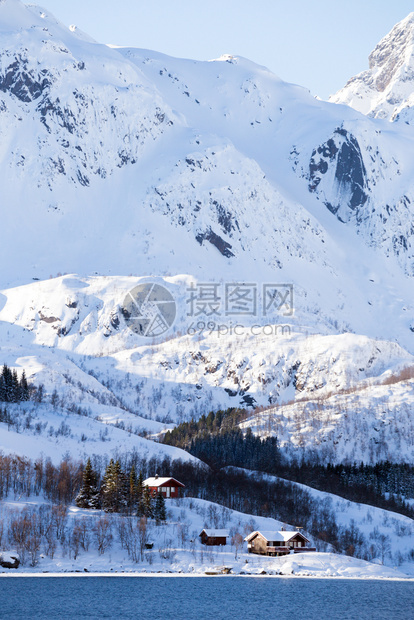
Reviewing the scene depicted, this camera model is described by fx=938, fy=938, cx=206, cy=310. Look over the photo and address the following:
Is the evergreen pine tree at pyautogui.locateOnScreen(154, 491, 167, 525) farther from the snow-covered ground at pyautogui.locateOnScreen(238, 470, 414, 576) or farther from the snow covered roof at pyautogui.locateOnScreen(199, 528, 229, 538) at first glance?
the snow-covered ground at pyautogui.locateOnScreen(238, 470, 414, 576)

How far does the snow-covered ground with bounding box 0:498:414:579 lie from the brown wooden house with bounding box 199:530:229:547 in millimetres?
1181

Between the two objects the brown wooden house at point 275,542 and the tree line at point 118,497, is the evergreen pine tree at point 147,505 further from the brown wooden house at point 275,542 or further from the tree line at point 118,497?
the brown wooden house at point 275,542

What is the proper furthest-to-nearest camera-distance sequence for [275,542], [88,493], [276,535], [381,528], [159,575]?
[381,528] < [88,493] < [276,535] < [275,542] < [159,575]

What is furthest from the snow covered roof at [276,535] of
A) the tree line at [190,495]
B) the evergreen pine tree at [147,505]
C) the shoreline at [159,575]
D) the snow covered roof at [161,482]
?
the snow covered roof at [161,482]

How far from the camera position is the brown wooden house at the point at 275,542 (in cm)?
14950

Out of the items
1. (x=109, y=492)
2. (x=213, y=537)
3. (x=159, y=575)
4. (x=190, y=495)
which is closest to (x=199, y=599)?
(x=159, y=575)

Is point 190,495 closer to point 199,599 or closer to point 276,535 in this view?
point 276,535

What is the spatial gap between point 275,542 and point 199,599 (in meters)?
37.6

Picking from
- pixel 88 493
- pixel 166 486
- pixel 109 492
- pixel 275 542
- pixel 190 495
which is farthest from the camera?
pixel 190 495

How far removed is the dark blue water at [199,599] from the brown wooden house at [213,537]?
1526 centimetres

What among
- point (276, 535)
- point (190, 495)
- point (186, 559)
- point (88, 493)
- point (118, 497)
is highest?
point (190, 495)

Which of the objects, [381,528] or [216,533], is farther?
[381,528]

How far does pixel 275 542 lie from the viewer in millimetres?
149875

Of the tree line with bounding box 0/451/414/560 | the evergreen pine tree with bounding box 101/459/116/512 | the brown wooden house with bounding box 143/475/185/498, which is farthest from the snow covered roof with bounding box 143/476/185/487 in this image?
the evergreen pine tree with bounding box 101/459/116/512
